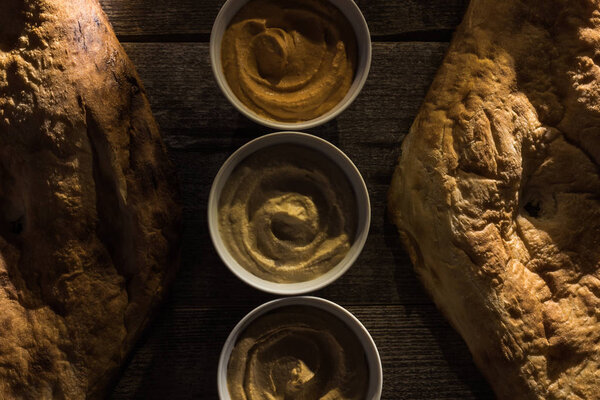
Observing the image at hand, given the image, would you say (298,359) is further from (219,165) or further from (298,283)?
(219,165)

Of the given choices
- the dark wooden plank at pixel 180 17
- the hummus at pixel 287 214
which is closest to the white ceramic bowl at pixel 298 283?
the hummus at pixel 287 214

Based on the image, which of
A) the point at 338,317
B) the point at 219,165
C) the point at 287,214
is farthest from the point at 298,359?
the point at 219,165

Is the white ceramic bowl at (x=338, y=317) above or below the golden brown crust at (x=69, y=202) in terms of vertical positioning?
below

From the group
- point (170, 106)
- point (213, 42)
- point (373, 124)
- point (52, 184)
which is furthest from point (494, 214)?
point (52, 184)

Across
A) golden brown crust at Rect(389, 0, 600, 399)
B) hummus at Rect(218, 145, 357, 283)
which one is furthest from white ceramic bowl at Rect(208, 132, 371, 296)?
golden brown crust at Rect(389, 0, 600, 399)

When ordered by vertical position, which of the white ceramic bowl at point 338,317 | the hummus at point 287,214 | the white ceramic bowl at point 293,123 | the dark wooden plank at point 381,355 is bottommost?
the dark wooden plank at point 381,355

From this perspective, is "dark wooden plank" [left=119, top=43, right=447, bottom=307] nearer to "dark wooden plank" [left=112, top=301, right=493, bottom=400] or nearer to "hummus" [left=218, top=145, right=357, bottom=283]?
"dark wooden plank" [left=112, top=301, right=493, bottom=400]

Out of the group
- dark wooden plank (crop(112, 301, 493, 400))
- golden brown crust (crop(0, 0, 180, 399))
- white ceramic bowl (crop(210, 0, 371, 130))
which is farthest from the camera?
dark wooden plank (crop(112, 301, 493, 400))

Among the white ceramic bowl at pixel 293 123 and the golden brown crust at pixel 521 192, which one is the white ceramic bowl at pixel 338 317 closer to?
the golden brown crust at pixel 521 192
